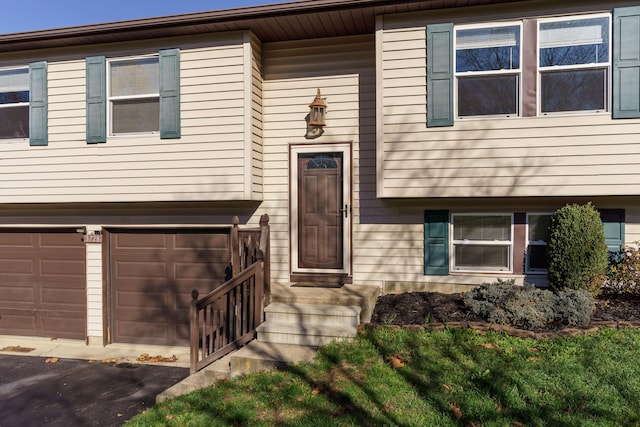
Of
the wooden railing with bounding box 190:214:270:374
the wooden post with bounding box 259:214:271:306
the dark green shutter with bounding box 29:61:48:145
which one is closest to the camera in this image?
the wooden railing with bounding box 190:214:270:374

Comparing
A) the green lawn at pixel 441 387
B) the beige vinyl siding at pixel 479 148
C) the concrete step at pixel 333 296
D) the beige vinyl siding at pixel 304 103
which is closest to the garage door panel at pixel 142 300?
the beige vinyl siding at pixel 304 103

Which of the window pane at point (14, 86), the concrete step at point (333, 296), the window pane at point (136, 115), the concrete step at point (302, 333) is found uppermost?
the window pane at point (14, 86)

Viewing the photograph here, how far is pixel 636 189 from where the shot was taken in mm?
5625

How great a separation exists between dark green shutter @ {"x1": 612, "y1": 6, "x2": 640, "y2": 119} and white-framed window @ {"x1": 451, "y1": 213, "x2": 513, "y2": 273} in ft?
6.63

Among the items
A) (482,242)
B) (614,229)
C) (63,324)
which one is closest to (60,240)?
(63,324)

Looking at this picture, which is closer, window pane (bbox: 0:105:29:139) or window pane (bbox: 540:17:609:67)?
window pane (bbox: 540:17:609:67)

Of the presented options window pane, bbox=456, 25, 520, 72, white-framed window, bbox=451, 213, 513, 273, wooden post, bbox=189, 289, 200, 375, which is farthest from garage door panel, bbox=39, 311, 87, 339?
window pane, bbox=456, 25, 520, 72

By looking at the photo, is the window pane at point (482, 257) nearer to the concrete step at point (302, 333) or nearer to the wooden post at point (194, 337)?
the concrete step at point (302, 333)

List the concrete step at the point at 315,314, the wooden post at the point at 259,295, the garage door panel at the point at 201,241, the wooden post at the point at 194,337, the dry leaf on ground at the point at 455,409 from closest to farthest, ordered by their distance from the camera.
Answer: the dry leaf on ground at the point at 455,409
the wooden post at the point at 194,337
the concrete step at the point at 315,314
the wooden post at the point at 259,295
the garage door panel at the point at 201,241

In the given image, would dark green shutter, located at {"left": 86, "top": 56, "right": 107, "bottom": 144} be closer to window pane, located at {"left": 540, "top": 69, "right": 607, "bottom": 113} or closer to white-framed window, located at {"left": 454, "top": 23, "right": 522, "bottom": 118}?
white-framed window, located at {"left": 454, "top": 23, "right": 522, "bottom": 118}

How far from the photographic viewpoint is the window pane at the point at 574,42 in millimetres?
5742

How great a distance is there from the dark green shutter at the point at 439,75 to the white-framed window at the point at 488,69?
5.2 inches

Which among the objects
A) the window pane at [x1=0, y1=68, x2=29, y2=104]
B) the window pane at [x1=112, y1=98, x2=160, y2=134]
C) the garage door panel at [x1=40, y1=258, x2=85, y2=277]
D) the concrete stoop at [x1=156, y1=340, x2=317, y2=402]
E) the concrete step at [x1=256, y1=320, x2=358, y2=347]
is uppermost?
the window pane at [x1=0, y1=68, x2=29, y2=104]

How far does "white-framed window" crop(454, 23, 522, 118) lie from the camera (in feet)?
19.7
